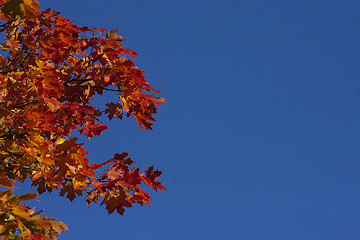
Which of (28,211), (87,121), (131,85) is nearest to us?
(28,211)

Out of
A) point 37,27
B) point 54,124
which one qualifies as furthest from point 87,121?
point 37,27

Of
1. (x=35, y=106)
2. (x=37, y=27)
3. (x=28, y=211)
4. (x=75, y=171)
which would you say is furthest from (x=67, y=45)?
(x=28, y=211)

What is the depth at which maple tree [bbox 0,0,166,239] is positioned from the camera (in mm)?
5887

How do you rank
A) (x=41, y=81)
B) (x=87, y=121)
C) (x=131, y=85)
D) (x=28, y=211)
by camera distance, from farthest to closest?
(x=87, y=121) < (x=131, y=85) < (x=41, y=81) < (x=28, y=211)

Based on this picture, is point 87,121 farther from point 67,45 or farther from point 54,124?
point 67,45

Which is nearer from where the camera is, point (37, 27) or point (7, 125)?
point (7, 125)

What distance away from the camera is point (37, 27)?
6898 millimetres

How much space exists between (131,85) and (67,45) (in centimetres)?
A: 119

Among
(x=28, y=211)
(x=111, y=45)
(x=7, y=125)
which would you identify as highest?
(x=111, y=45)

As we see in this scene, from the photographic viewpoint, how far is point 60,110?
668 cm

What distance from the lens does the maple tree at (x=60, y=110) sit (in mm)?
5887

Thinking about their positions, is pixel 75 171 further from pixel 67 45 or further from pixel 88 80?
pixel 67 45

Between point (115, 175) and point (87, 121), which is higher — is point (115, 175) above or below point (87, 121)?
below

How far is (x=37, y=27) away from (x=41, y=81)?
4.39 ft
